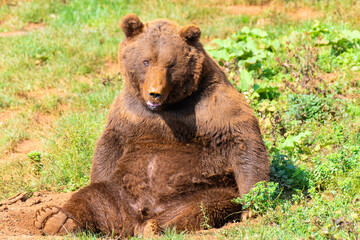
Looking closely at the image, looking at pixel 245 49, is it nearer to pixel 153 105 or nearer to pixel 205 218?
pixel 153 105

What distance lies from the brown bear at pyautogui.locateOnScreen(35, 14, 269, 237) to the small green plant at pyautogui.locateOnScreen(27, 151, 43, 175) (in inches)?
57.8

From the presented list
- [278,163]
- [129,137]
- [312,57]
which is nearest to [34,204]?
[129,137]

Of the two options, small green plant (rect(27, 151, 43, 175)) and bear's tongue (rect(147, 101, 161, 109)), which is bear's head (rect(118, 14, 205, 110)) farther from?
small green plant (rect(27, 151, 43, 175))

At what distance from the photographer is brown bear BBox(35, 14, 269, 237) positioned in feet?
15.6

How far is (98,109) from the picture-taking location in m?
7.56

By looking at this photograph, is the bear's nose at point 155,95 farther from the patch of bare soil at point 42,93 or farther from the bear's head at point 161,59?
the patch of bare soil at point 42,93

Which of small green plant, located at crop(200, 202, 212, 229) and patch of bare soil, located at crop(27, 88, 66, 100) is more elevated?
patch of bare soil, located at crop(27, 88, 66, 100)

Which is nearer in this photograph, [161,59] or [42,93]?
[161,59]

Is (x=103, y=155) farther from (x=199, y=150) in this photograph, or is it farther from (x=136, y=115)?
(x=199, y=150)

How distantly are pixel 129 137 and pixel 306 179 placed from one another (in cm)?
187

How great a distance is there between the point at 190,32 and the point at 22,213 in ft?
8.23

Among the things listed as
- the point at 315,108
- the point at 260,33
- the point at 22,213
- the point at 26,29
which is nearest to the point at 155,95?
the point at 22,213

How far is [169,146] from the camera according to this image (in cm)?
502

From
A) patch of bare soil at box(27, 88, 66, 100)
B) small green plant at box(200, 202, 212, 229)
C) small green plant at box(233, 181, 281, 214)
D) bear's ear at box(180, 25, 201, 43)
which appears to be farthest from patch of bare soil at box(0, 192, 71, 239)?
patch of bare soil at box(27, 88, 66, 100)
